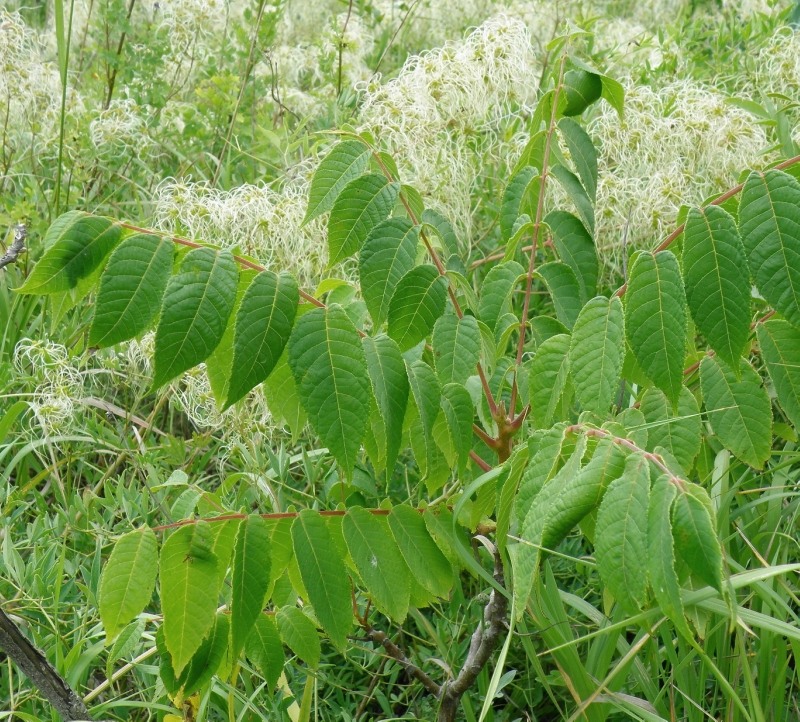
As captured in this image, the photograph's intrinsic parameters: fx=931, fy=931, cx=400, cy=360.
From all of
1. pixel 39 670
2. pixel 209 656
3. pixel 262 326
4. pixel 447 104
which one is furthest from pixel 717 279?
pixel 447 104

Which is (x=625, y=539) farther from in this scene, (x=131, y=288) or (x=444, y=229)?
(x=444, y=229)

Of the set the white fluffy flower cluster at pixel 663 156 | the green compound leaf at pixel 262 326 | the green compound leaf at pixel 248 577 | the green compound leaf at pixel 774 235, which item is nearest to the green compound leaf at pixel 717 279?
the green compound leaf at pixel 774 235

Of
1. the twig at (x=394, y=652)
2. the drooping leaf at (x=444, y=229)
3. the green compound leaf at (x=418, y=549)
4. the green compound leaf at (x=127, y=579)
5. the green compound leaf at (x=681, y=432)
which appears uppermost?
the drooping leaf at (x=444, y=229)

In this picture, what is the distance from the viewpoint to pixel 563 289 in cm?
161

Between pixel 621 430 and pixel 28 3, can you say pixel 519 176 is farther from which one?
pixel 28 3

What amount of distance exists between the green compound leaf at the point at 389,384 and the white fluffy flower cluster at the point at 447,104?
111cm

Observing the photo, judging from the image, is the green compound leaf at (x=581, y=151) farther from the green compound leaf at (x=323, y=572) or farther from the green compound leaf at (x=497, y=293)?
the green compound leaf at (x=323, y=572)

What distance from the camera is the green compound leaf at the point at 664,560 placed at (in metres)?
0.98

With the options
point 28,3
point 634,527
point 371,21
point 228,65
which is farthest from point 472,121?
point 28,3

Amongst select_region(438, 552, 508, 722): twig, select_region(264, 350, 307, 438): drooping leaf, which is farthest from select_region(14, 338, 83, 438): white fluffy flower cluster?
select_region(438, 552, 508, 722): twig

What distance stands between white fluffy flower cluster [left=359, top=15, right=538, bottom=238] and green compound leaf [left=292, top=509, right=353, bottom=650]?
1.22 m

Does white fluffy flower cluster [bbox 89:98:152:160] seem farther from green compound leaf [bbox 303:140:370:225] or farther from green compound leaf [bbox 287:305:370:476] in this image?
green compound leaf [bbox 287:305:370:476]

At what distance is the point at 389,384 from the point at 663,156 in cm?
146

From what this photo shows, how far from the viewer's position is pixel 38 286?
1305 mm
